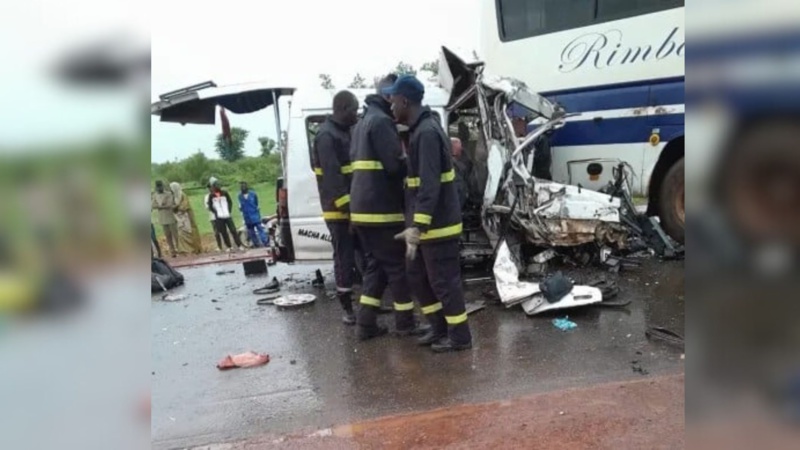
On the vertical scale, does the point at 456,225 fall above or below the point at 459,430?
above

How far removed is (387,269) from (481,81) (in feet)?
8.28

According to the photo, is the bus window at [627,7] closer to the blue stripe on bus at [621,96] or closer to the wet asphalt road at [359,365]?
the blue stripe on bus at [621,96]

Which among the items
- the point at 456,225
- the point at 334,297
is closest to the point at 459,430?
the point at 456,225

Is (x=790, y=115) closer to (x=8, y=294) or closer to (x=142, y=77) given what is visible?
A: (x=142, y=77)

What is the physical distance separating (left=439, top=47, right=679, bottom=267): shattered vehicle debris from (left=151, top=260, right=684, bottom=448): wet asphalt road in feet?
2.08

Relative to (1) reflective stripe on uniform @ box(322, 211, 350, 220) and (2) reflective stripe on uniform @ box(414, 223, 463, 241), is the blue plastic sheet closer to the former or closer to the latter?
(2) reflective stripe on uniform @ box(414, 223, 463, 241)

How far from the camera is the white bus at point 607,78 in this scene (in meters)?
6.65

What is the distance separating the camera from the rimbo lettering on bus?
665 cm

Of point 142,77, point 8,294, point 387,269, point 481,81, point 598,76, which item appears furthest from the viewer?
point 598,76

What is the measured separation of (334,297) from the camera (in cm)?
636

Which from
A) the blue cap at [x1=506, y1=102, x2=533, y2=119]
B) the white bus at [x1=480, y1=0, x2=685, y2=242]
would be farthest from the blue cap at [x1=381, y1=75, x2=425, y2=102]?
the white bus at [x1=480, y1=0, x2=685, y2=242]

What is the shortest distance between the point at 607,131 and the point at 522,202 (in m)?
2.05

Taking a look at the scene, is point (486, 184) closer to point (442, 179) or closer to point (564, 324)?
point (564, 324)

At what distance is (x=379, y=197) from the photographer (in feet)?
14.6
